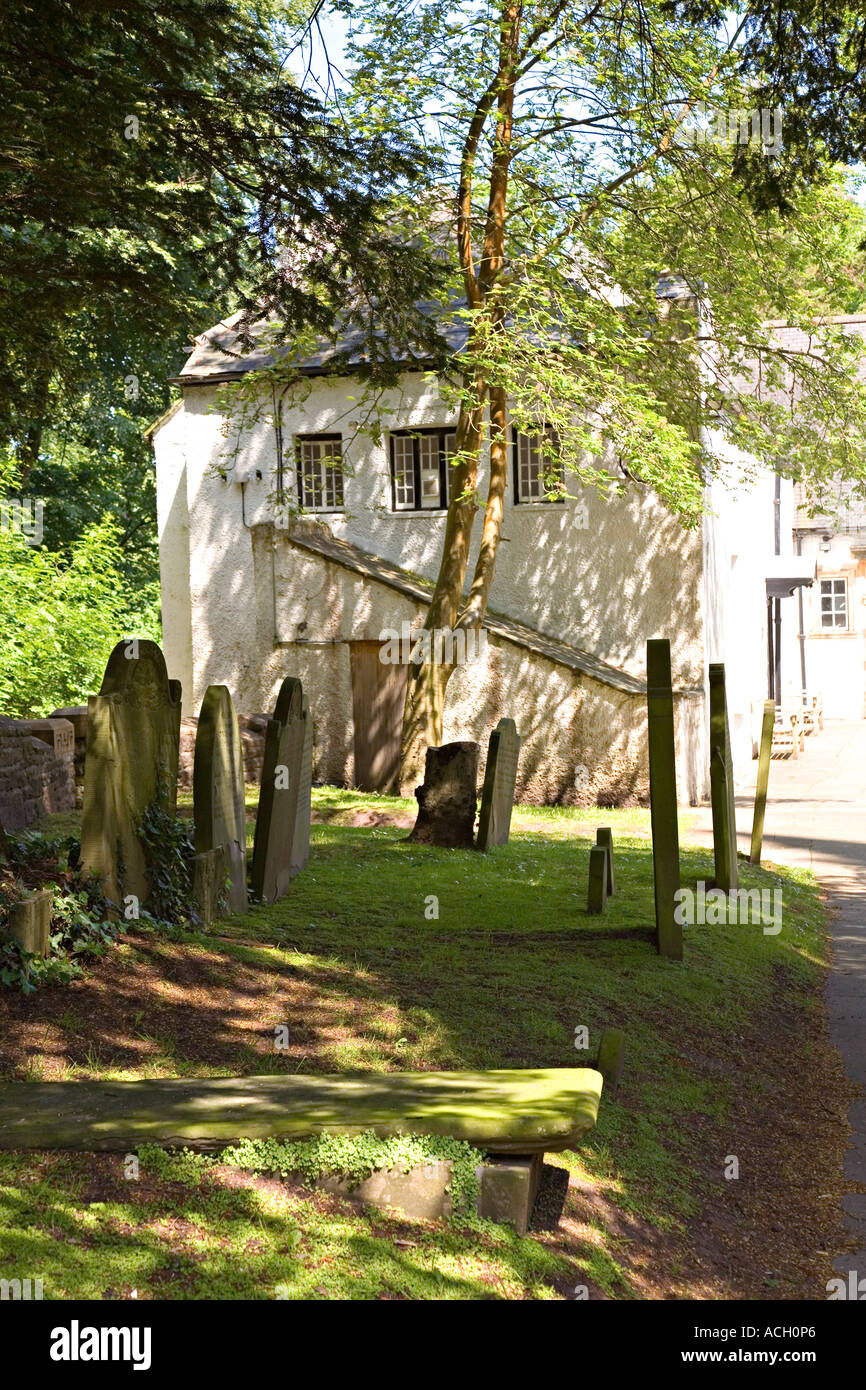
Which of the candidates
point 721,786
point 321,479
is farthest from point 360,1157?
point 321,479

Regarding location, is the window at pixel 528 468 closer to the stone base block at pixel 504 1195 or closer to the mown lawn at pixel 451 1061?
the mown lawn at pixel 451 1061

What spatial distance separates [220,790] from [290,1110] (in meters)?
4.19

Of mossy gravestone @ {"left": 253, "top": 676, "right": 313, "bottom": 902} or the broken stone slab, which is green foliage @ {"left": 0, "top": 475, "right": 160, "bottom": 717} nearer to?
mossy gravestone @ {"left": 253, "top": 676, "right": 313, "bottom": 902}

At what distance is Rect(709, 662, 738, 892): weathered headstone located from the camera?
10.7 metres

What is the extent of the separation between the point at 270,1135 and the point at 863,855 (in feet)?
39.9

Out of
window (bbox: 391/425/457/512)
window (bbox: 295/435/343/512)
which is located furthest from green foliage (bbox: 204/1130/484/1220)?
window (bbox: 295/435/343/512)

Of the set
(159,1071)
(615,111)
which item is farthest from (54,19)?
(615,111)

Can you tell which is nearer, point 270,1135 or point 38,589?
point 270,1135

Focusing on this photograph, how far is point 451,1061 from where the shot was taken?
6496mm

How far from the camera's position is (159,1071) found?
581 centimetres

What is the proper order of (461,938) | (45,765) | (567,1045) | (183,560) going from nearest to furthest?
(567,1045)
(461,938)
(45,765)
(183,560)

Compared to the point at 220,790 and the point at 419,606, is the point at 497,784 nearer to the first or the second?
the point at 220,790

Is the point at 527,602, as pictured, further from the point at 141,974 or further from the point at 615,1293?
the point at 615,1293

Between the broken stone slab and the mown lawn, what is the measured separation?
0.95 feet
